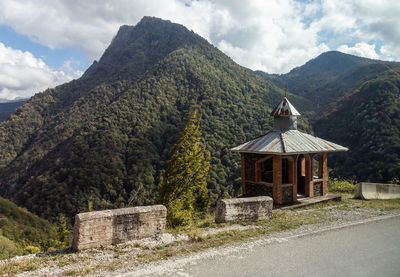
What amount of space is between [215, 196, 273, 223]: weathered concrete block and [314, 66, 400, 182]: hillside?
3999cm

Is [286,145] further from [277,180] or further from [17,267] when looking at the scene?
A: [17,267]

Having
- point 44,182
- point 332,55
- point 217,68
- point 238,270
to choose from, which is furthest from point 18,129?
point 332,55

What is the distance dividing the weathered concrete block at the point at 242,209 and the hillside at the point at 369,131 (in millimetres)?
39995

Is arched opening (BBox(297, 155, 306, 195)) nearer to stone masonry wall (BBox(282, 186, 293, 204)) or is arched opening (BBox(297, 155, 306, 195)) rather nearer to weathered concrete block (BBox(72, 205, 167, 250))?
stone masonry wall (BBox(282, 186, 293, 204))

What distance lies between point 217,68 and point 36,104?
298ft

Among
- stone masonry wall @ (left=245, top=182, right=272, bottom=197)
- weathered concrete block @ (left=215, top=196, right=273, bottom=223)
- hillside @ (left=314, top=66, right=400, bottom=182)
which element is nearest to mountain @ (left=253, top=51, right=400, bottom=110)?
hillside @ (left=314, top=66, right=400, bottom=182)

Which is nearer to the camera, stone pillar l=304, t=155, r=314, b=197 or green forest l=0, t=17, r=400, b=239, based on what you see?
stone pillar l=304, t=155, r=314, b=197

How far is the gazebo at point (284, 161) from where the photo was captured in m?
11.5

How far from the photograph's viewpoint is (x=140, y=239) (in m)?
6.82

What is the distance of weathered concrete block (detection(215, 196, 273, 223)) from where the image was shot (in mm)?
8352

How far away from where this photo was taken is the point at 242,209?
8.55 meters

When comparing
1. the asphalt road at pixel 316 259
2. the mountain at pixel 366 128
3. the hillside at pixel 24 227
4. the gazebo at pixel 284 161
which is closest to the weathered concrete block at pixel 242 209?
the asphalt road at pixel 316 259

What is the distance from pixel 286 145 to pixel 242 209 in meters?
4.41

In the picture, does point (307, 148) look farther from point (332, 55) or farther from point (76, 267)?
point (332, 55)
